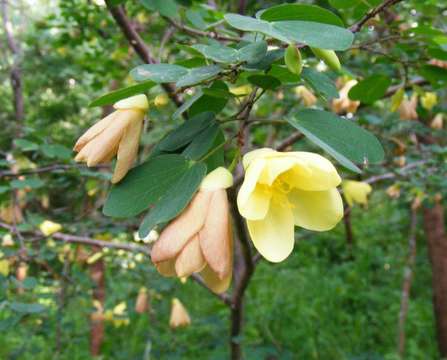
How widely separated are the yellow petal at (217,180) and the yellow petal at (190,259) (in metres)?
0.07

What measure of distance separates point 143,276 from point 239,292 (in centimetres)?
95

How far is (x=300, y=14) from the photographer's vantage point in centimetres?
53

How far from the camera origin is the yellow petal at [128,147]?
55cm

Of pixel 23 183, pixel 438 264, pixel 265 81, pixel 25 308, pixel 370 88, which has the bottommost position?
pixel 438 264

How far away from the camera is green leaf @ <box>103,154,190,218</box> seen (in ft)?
1.76

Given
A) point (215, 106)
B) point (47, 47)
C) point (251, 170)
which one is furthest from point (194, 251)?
point (47, 47)

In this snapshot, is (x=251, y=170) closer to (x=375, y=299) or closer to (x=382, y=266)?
(x=375, y=299)

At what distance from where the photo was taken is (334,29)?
1.70 ft

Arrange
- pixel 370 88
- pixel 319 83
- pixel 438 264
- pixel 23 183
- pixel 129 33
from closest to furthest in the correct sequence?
pixel 319 83
pixel 370 88
pixel 129 33
pixel 23 183
pixel 438 264

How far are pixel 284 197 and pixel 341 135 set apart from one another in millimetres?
101

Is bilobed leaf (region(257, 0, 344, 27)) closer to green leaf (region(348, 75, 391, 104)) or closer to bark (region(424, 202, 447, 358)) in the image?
green leaf (region(348, 75, 391, 104))

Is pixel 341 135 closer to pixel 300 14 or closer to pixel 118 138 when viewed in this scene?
pixel 300 14

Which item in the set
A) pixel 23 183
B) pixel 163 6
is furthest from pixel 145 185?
pixel 23 183

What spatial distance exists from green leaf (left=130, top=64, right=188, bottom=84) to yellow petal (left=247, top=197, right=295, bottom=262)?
0.19m
